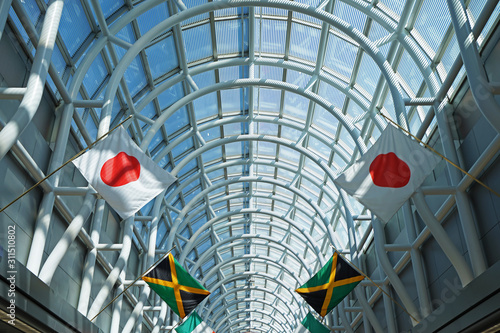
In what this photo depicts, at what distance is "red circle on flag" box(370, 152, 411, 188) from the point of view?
33.6ft

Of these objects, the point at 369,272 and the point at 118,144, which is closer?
the point at 118,144

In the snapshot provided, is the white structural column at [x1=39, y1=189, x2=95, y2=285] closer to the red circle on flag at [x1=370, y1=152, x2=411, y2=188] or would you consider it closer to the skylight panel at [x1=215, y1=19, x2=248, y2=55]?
the red circle on flag at [x1=370, y1=152, x2=411, y2=188]

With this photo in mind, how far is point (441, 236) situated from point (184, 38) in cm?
1405

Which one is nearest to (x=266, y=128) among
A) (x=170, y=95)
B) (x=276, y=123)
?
(x=276, y=123)

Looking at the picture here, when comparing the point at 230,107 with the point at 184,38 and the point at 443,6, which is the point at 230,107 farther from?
the point at 443,6

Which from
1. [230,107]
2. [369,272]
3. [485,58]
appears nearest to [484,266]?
[485,58]

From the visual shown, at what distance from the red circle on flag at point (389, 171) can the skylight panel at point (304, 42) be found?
461 inches

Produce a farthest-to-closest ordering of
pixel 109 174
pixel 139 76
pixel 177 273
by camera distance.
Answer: pixel 139 76 < pixel 177 273 < pixel 109 174

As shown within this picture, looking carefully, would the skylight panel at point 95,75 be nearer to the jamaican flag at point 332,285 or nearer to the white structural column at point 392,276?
the jamaican flag at point 332,285

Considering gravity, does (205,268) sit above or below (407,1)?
above

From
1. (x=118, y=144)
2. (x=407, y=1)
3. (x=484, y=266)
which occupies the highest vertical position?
(x=407, y=1)

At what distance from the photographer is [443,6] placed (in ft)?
45.8

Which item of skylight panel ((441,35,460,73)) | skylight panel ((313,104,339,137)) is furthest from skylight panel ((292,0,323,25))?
skylight panel ((441,35,460,73))

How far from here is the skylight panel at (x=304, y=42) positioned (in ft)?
69.4
